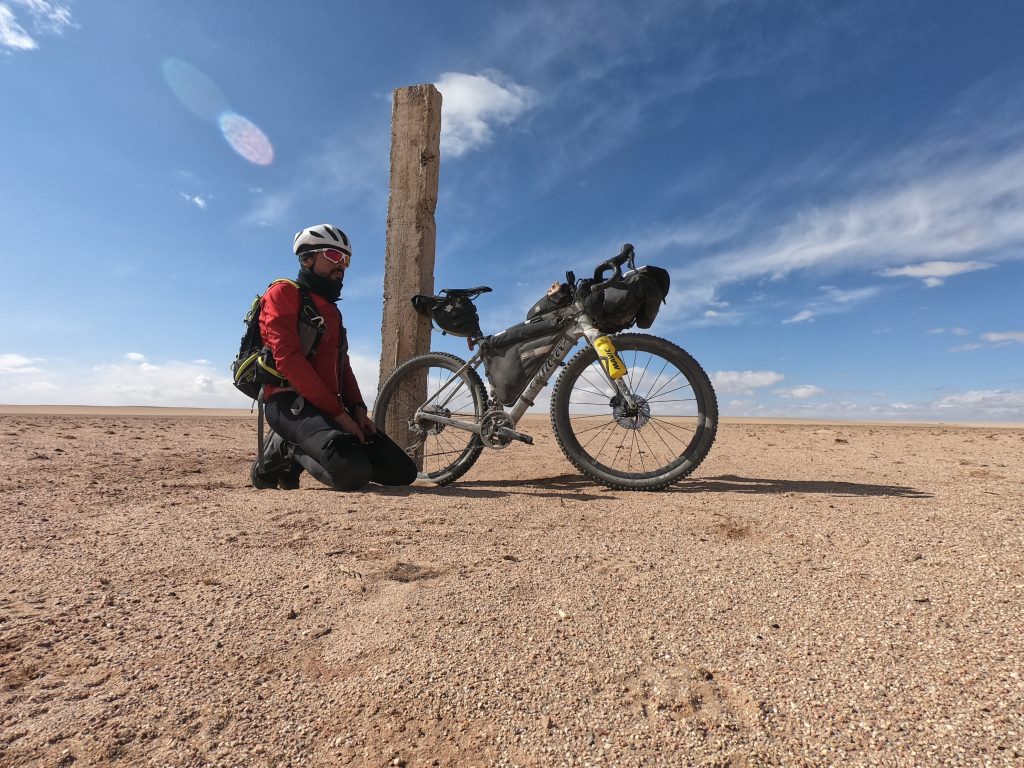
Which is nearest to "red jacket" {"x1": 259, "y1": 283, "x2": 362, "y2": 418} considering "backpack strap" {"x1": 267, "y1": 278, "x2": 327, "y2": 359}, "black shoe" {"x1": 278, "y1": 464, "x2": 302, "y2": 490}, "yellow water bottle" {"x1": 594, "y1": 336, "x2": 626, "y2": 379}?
"backpack strap" {"x1": 267, "y1": 278, "x2": 327, "y2": 359}

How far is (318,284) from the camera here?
12.4 ft

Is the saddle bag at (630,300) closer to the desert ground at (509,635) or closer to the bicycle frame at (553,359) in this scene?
the bicycle frame at (553,359)

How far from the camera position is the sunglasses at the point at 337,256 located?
3811mm

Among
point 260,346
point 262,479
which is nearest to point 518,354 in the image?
point 260,346

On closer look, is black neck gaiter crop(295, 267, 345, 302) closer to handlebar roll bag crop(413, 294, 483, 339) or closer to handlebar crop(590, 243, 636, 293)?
handlebar roll bag crop(413, 294, 483, 339)

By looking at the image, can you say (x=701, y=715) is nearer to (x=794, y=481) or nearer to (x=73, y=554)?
(x=73, y=554)

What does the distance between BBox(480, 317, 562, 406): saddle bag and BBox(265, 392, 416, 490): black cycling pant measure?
1.11 metres

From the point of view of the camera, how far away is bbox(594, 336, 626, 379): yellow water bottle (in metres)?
3.53

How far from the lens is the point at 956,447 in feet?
22.3

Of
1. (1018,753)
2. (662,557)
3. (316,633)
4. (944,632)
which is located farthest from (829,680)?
(316,633)

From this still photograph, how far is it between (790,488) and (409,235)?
361 centimetres

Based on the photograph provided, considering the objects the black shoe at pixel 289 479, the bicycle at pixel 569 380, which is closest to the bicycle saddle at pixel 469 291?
the bicycle at pixel 569 380

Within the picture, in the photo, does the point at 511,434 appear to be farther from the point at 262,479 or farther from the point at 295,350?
the point at 262,479

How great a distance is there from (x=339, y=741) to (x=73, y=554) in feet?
5.32
